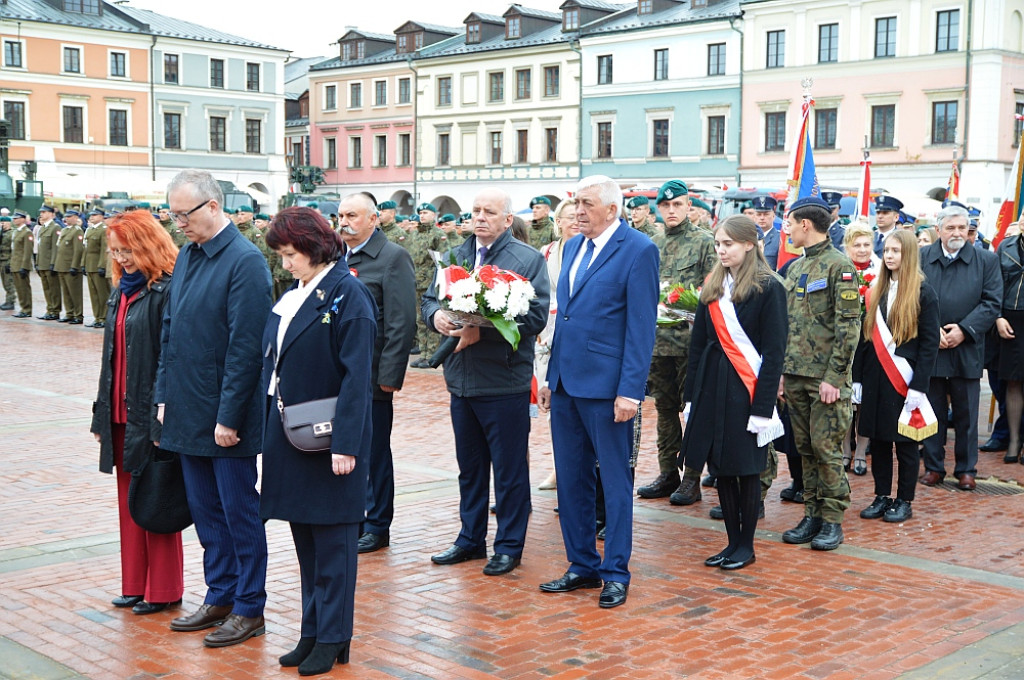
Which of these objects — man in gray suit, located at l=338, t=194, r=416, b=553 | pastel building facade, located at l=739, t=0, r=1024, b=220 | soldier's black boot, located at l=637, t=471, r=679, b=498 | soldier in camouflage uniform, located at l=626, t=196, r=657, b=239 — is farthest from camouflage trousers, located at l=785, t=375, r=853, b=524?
pastel building facade, located at l=739, t=0, r=1024, b=220

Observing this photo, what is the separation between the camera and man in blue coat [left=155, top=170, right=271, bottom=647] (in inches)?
206

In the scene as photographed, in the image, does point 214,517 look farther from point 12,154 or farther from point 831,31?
point 12,154

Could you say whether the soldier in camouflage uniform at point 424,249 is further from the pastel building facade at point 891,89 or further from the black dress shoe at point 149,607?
the pastel building facade at point 891,89

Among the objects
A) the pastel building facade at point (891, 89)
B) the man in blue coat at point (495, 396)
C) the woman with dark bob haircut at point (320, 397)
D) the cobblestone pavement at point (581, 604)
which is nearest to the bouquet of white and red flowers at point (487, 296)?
the man in blue coat at point (495, 396)

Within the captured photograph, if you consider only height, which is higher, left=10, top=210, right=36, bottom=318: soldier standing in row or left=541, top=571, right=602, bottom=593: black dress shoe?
left=10, top=210, right=36, bottom=318: soldier standing in row

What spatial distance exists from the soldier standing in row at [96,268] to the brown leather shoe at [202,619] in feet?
57.0

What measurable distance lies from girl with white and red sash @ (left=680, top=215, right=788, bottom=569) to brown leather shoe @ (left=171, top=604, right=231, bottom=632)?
2713mm

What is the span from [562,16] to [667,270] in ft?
174

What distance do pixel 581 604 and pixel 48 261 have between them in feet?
66.0

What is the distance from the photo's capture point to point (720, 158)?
5309 cm

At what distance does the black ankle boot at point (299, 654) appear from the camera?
506 centimetres

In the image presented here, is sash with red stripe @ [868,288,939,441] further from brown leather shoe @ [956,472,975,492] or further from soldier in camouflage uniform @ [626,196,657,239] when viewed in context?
soldier in camouflage uniform @ [626,196,657,239]

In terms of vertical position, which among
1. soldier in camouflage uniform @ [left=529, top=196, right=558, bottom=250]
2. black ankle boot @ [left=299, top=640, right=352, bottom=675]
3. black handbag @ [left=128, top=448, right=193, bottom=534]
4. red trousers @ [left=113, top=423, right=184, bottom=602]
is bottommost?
black ankle boot @ [left=299, top=640, right=352, bottom=675]

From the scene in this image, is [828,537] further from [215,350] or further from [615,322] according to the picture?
[215,350]
